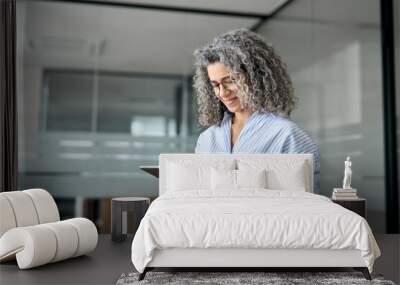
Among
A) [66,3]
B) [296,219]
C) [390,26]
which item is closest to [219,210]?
[296,219]

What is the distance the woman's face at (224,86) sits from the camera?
14.7ft

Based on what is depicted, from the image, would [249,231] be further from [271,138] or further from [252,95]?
[252,95]

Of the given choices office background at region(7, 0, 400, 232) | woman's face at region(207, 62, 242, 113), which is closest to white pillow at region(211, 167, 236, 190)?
woman's face at region(207, 62, 242, 113)

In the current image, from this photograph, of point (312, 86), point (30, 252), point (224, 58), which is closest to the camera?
point (30, 252)

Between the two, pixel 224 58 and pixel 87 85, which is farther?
pixel 87 85

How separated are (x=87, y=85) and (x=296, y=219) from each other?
3.95 meters

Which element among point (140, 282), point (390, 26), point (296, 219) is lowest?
point (140, 282)

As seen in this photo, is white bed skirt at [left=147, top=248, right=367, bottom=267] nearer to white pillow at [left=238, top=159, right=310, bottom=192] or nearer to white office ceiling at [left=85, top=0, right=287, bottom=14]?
white pillow at [left=238, top=159, right=310, bottom=192]

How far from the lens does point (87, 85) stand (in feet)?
19.7

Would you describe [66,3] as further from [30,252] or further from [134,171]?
[30,252]

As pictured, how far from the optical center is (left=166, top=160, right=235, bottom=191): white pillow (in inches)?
153

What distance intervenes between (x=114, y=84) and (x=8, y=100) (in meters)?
1.38

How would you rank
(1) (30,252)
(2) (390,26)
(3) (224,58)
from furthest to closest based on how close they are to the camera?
1. (2) (390,26)
2. (3) (224,58)
3. (1) (30,252)

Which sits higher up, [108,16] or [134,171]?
[108,16]
